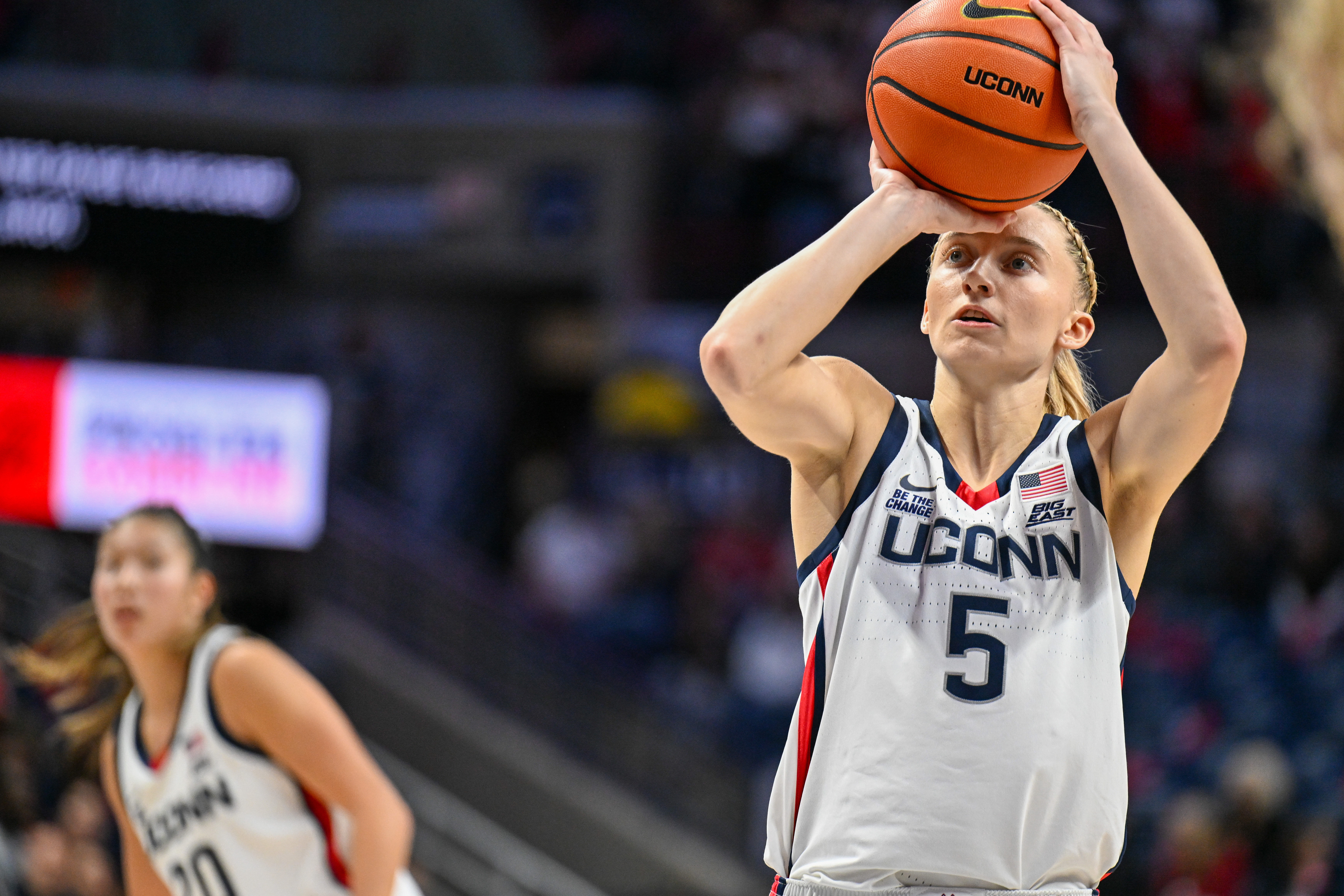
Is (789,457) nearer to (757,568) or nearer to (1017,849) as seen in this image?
(1017,849)

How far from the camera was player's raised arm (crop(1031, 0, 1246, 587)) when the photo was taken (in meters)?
2.20

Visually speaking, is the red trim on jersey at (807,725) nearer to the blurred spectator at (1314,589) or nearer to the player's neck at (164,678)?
the player's neck at (164,678)

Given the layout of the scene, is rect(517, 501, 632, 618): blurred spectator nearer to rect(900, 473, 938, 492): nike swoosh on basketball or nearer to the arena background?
the arena background

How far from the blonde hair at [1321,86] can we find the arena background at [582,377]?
8.63 feet

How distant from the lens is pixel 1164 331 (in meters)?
2.29

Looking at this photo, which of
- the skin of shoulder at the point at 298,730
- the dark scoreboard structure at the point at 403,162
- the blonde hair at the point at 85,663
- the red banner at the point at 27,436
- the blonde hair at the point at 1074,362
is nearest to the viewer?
the blonde hair at the point at 1074,362

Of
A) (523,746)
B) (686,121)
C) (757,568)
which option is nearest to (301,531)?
(523,746)

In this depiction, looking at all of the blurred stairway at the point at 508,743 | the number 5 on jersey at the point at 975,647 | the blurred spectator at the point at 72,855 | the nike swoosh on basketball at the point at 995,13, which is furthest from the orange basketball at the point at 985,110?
the blurred stairway at the point at 508,743

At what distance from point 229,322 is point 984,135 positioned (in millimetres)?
14197

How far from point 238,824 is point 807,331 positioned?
6.85 feet

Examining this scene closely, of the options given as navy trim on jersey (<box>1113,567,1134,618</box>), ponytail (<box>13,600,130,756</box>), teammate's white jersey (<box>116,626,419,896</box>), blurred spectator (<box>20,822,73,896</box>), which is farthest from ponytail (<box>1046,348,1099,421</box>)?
→ blurred spectator (<box>20,822,73,896</box>)

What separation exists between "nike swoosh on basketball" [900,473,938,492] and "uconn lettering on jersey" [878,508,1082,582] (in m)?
0.05

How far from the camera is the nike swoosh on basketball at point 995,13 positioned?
2.40 meters

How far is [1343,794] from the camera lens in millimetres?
8258
